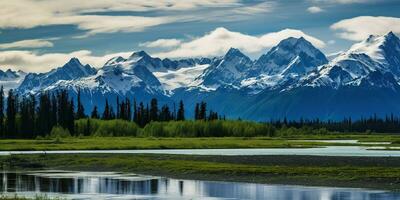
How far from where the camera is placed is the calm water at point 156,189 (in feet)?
188

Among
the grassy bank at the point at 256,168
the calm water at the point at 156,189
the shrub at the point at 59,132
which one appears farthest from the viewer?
the shrub at the point at 59,132

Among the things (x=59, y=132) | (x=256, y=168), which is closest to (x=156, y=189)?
(x=256, y=168)

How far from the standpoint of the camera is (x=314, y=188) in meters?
62.7

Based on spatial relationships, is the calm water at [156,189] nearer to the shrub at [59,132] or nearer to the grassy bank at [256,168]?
the grassy bank at [256,168]

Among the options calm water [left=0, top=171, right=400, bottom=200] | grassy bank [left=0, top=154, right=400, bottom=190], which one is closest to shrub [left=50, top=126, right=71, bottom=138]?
grassy bank [left=0, top=154, right=400, bottom=190]

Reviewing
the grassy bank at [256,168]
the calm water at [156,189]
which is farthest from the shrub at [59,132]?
the calm water at [156,189]

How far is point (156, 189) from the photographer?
209 ft

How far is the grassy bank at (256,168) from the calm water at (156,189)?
14.8 feet

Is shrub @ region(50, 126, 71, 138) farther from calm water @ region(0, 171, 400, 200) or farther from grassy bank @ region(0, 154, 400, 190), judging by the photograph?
calm water @ region(0, 171, 400, 200)

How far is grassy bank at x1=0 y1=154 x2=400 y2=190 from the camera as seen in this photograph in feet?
225

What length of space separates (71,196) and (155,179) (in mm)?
16556

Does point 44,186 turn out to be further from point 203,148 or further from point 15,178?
point 203,148

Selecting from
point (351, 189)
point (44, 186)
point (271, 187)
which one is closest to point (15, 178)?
point (44, 186)

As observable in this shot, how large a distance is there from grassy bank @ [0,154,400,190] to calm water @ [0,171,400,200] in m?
4.52
